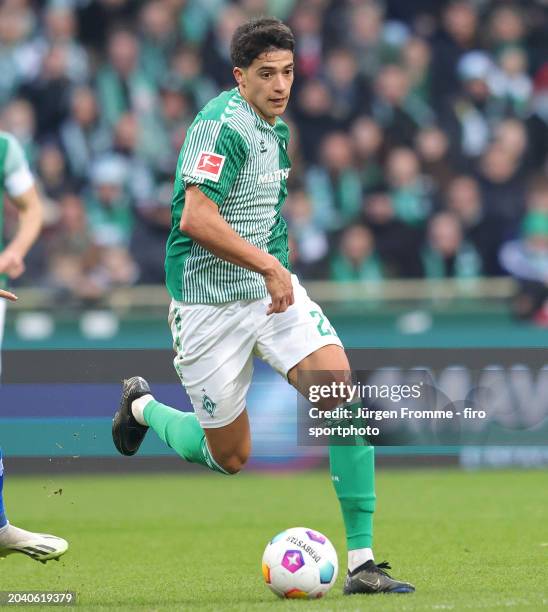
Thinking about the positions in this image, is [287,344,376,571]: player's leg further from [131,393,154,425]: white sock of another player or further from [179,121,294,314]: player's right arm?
[131,393,154,425]: white sock of another player

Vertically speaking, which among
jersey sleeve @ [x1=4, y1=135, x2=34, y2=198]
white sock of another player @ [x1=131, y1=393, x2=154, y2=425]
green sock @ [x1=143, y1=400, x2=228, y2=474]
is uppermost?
jersey sleeve @ [x1=4, y1=135, x2=34, y2=198]

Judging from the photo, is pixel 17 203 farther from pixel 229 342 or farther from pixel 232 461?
pixel 232 461

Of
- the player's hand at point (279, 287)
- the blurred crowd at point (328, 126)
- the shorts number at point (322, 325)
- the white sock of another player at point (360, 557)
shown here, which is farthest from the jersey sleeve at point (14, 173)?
the blurred crowd at point (328, 126)

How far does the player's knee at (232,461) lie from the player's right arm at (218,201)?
91cm

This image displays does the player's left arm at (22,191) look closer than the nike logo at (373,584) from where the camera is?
No

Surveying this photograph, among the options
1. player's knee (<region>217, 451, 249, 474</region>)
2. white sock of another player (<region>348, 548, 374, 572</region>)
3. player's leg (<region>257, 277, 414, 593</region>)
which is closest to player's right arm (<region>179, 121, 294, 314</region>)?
player's leg (<region>257, 277, 414, 593</region>)

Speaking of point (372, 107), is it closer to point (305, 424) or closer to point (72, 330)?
point (72, 330)

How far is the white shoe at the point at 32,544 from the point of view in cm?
584

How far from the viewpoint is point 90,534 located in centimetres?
805

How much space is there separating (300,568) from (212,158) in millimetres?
1629

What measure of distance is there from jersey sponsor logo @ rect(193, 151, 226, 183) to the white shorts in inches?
23.6

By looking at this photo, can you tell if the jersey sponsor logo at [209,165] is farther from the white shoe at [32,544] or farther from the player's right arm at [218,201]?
the white shoe at [32,544]

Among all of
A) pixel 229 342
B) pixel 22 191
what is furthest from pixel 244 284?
pixel 22 191

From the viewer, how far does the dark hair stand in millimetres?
5504
